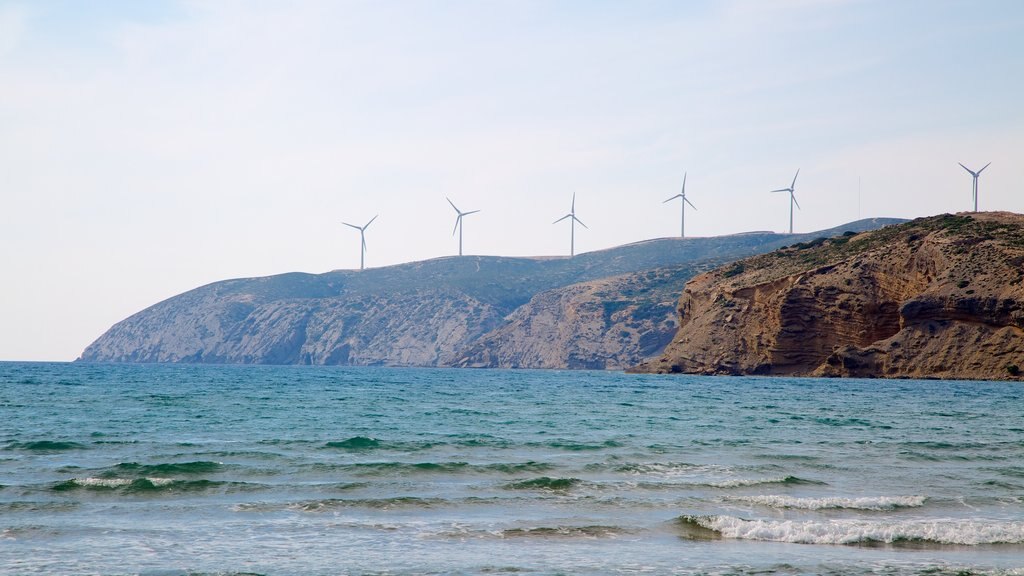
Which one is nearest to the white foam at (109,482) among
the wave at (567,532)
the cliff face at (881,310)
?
the wave at (567,532)

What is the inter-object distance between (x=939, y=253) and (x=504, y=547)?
94.8m

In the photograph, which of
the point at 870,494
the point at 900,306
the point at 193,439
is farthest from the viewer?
the point at 900,306

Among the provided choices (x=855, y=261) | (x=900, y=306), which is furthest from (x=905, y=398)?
(x=855, y=261)

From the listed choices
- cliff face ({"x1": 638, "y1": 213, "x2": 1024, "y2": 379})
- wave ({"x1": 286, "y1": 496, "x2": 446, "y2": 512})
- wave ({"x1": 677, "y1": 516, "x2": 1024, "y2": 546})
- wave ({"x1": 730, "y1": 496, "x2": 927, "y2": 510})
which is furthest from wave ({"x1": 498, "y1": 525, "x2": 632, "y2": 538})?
cliff face ({"x1": 638, "y1": 213, "x2": 1024, "y2": 379})

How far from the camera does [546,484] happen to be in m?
22.7

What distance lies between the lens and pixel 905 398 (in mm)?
61125

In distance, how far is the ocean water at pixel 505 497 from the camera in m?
15.7

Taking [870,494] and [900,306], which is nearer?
[870,494]

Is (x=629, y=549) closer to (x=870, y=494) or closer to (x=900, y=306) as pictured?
(x=870, y=494)

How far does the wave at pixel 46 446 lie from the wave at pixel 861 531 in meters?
19.1

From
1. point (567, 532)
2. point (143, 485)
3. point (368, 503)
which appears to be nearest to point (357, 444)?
point (143, 485)

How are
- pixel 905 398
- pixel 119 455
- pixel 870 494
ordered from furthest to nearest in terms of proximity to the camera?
1. pixel 905 398
2. pixel 119 455
3. pixel 870 494

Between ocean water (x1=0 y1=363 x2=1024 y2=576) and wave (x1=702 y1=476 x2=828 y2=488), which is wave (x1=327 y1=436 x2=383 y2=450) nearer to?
ocean water (x1=0 y1=363 x2=1024 y2=576)

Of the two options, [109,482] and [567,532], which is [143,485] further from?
[567,532]
